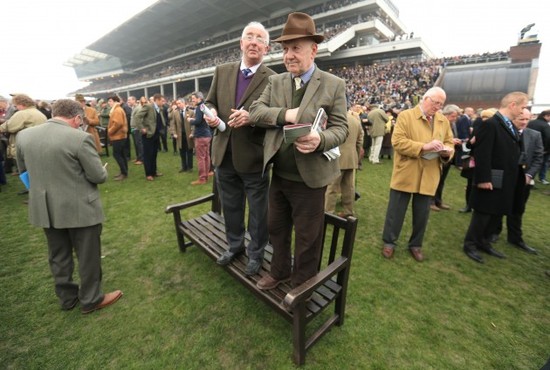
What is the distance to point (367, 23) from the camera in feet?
112

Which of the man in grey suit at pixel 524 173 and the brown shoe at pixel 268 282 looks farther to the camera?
the man in grey suit at pixel 524 173

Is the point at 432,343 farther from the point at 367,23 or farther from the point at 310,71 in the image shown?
the point at 367,23

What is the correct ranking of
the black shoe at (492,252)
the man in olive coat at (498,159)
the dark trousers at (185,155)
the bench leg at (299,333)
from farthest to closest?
the dark trousers at (185,155)
the black shoe at (492,252)
the man in olive coat at (498,159)
the bench leg at (299,333)

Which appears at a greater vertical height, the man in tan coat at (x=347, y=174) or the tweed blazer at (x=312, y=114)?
the tweed blazer at (x=312, y=114)

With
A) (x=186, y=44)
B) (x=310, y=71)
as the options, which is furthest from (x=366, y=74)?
(x=186, y=44)

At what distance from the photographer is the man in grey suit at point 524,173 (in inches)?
145

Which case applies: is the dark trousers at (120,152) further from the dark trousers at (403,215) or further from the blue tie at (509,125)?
the blue tie at (509,125)

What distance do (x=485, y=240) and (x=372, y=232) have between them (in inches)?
65.2

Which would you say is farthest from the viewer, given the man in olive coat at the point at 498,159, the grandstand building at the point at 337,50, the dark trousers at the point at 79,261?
Result: the grandstand building at the point at 337,50

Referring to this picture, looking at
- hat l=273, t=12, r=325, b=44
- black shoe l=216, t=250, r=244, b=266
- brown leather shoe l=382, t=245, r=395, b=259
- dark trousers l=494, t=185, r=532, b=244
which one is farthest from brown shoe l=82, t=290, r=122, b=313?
dark trousers l=494, t=185, r=532, b=244

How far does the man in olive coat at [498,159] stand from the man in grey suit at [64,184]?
14.6ft

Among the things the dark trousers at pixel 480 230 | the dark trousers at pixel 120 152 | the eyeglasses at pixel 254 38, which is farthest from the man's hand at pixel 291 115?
the dark trousers at pixel 120 152

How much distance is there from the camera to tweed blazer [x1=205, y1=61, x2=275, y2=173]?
2326mm

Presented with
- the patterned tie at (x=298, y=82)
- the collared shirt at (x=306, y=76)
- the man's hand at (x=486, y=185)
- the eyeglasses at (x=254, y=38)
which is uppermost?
the eyeglasses at (x=254, y=38)
